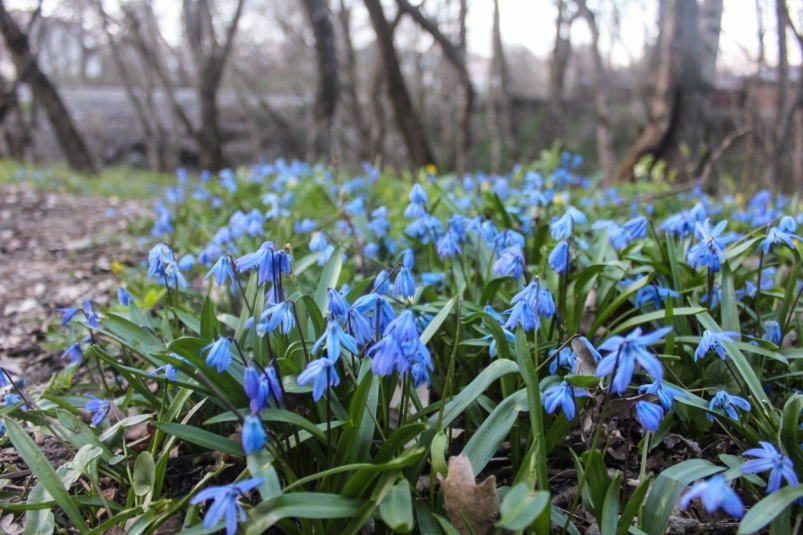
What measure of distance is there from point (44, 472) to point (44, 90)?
10411mm

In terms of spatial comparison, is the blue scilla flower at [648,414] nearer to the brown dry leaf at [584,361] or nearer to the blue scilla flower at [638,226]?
the brown dry leaf at [584,361]

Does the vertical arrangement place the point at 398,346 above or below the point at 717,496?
above

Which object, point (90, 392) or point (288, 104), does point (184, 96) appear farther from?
point (90, 392)

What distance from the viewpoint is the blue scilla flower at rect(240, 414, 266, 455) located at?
1.21 meters

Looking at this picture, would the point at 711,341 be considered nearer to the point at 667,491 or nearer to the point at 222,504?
the point at 667,491

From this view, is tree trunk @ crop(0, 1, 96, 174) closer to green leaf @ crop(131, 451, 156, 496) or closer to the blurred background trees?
the blurred background trees

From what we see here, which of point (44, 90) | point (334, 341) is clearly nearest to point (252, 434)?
point (334, 341)

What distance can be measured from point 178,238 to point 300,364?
287cm

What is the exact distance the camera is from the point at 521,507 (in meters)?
1.19

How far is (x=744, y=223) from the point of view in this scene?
13.6 ft

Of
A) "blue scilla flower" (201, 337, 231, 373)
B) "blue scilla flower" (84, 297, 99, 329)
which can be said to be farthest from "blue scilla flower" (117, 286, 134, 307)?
Result: "blue scilla flower" (201, 337, 231, 373)

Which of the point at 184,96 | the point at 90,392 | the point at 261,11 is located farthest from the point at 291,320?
the point at 184,96

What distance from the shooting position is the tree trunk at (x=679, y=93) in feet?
22.8

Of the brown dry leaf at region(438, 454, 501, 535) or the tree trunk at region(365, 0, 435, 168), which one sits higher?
the tree trunk at region(365, 0, 435, 168)
